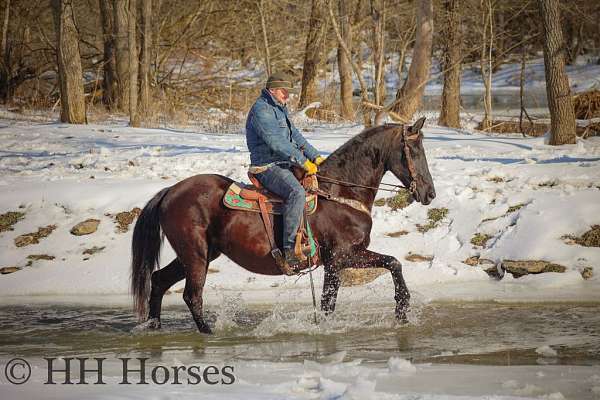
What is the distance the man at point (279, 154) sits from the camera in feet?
26.2

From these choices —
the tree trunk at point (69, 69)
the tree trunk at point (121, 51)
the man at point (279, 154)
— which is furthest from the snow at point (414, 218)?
the tree trunk at point (121, 51)

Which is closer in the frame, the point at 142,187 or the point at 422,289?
the point at 422,289

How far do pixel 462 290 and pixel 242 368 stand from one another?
4.21 meters

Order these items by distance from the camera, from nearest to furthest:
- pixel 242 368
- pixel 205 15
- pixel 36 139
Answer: pixel 242 368
pixel 36 139
pixel 205 15

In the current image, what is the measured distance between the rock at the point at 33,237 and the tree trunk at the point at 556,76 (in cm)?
1020

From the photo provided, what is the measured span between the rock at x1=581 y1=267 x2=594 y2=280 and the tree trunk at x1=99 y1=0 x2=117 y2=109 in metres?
19.9

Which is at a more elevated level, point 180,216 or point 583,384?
point 180,216

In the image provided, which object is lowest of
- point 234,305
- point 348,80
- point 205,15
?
point 234,305

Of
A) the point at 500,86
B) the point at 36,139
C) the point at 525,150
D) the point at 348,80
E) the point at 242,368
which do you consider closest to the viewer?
the point at 242,368

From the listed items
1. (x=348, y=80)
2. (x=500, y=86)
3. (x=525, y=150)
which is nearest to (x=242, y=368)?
(x=525, y=150)

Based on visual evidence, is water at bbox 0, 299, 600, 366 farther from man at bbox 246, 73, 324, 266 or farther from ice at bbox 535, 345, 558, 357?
man at bbox 246, 73, 324, 266

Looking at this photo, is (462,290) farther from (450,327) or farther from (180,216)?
(180,216)

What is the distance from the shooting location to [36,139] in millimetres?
18984

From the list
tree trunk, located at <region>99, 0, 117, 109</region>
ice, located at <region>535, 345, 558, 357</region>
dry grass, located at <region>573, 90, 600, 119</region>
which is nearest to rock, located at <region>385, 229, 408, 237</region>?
ice, located at <region>535, 345, 558, 357</region>
